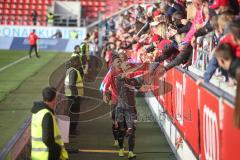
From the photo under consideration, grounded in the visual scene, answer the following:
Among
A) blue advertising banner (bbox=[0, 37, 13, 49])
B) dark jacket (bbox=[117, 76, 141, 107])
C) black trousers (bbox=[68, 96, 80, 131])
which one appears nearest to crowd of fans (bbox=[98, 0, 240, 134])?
dark jacket (bbox=[117, 76, 141, 107])

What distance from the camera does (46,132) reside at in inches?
299

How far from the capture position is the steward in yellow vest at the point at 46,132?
763 cm

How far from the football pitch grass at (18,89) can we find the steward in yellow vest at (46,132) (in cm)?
245

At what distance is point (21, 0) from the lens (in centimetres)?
5038

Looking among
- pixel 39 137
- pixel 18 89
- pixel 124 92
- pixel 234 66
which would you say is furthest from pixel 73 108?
pixel 234 66

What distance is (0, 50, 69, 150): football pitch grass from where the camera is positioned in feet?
41.3

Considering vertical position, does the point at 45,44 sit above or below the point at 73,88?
above

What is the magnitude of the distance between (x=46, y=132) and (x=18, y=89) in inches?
479

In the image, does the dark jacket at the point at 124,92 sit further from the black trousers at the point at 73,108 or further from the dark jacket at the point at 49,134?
the dark jacket at the point at 49,134

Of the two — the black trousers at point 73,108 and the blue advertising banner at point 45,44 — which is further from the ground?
the blue advertising banner at point 45,44

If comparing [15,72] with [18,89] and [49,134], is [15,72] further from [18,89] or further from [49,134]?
[49,134]

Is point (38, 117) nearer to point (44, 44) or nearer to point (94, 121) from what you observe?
point (94, 121)

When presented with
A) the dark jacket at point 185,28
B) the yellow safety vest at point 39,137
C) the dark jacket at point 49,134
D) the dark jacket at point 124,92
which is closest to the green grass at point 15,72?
the dark jacket at point 124,92

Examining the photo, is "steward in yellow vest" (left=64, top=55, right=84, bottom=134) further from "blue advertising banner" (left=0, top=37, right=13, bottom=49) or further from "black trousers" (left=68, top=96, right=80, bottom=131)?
"blue advertising banner" (left=0, top=37, right=13, bottom=49)
